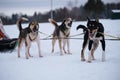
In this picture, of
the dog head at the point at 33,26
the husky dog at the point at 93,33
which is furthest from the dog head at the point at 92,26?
the dog head at the point at 33,26

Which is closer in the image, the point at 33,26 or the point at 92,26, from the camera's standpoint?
the point at 92,26

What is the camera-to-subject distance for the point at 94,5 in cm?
247

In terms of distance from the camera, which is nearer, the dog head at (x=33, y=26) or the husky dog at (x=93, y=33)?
the husky dog at (x=93, y=33)

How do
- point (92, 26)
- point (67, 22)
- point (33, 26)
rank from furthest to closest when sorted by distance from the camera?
1. point (67, 22)
2. point (33, 26)
3. point (92, 26)

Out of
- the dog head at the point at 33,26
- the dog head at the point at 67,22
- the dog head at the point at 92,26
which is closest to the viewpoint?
the dog head at the point at 92,26

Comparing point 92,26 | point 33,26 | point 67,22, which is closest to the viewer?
point 92,26

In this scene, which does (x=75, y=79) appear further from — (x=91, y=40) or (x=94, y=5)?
(x=91, y=40)

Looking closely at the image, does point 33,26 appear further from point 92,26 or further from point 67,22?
point 92,26

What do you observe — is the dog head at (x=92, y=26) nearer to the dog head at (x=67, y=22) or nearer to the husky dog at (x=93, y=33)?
the husky dog at (x=93, y=33)

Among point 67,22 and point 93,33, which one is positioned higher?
point 67,22


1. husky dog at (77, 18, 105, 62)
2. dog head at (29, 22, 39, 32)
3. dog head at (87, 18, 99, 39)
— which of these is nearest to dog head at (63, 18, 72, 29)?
dog head at (29, 22, 39, 32)

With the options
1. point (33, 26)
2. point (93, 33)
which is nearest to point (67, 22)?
point (33, 26)

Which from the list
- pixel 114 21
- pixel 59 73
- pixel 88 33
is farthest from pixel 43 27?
pixel 59 73

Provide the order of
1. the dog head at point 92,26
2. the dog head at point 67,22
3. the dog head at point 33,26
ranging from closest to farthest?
1. the dog head at point 92,26
2. the dog head at point 33,26
3. the dog head at point 67,22
